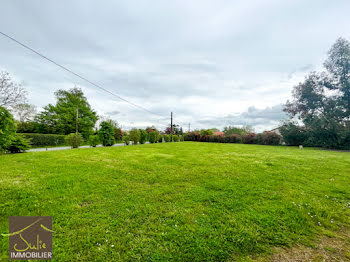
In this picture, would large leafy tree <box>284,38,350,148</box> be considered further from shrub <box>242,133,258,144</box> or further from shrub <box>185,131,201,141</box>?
shrub <box>185,131,201,141</box>

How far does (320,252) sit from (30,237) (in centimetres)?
373

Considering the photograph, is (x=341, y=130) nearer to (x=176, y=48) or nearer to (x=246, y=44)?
(x=246, y=44)

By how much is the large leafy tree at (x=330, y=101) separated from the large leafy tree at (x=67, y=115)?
3581cm

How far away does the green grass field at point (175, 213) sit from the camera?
1.65 metres

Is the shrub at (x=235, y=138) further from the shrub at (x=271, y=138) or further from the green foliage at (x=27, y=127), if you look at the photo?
the green foliage at (x=27, y=127)

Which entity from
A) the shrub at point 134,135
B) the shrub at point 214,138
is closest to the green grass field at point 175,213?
the shrub at point 134,135

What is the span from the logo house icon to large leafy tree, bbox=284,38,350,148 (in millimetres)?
25913

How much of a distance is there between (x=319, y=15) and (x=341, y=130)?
690 inches

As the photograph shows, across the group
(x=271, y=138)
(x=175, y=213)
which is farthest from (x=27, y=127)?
(x=271, y=138)

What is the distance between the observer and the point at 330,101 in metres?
18.4

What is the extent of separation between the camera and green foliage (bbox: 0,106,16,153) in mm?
7184

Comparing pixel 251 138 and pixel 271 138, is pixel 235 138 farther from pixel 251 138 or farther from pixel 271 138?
pixel 271 138

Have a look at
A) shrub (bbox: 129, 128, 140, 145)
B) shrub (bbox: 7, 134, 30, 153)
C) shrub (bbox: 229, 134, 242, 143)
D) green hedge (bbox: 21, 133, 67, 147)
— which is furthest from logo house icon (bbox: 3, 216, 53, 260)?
shrub (bbox: 229, 134, 242, 143)

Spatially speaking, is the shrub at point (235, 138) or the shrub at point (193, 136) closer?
the shrub at point (235, 138)
